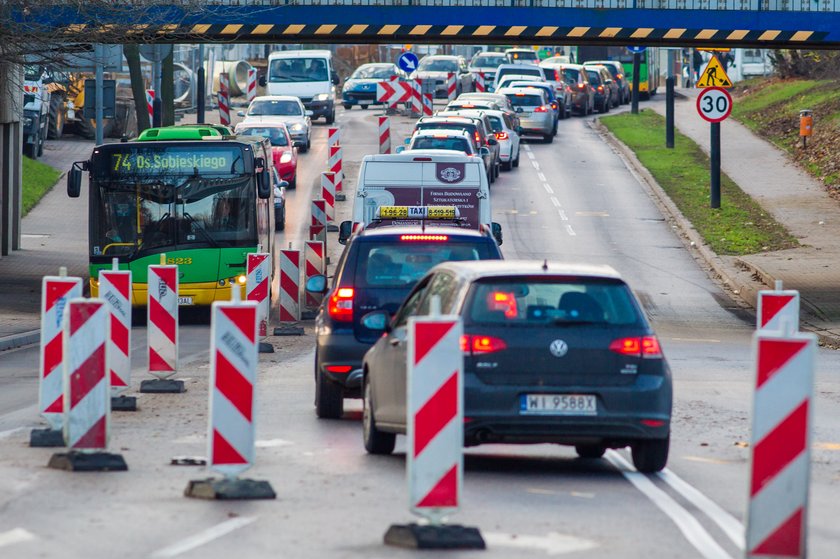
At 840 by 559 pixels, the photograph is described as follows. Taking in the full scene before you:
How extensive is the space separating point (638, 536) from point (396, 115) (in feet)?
174

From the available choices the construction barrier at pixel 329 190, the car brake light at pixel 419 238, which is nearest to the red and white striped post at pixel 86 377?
the car brake light at pixel 419 238

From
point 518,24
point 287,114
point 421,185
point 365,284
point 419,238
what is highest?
point 518,24

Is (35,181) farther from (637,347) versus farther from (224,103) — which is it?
(637,347)

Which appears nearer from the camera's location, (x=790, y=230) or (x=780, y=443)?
(x=780, y=443)

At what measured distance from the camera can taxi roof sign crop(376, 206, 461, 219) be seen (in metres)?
20.3

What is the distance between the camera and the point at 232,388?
936 cm

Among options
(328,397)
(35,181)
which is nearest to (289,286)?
(328,397)

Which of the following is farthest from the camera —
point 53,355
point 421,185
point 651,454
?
point 421,185

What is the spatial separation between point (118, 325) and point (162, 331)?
4.40ft

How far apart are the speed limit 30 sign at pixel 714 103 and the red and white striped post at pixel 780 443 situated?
26.6 m

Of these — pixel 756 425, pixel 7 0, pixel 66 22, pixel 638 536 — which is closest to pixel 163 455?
pixel 638 536

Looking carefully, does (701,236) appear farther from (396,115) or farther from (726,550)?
(396,115)

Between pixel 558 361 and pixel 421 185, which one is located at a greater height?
pixel 421 185

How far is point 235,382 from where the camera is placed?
937 centimetres
